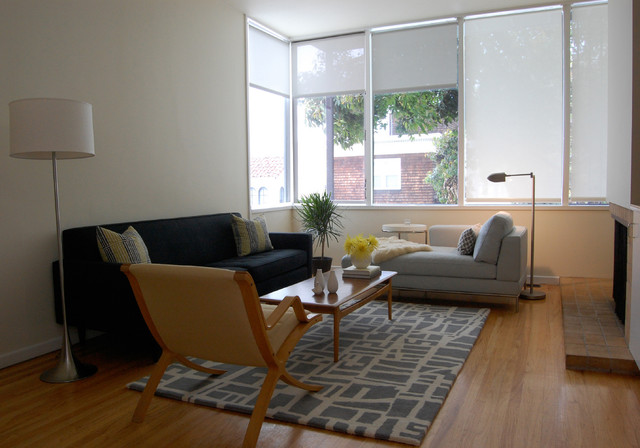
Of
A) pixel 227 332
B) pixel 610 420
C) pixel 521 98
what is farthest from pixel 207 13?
pixel 610 420

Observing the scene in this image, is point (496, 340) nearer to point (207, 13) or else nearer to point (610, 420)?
point (610, 420)

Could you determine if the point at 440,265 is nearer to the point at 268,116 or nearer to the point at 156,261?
the point at 156,261

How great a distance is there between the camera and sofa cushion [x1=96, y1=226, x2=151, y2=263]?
11.3 ft

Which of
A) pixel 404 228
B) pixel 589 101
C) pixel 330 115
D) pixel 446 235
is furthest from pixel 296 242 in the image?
pixel 589 101

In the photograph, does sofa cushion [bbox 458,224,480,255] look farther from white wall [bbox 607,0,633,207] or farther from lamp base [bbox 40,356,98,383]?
lamp base [bbox 40,356,98,383]

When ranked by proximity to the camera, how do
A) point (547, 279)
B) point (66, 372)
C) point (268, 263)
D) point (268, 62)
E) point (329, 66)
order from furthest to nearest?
point (329, 66)
point (268, 62)
point (547, 279)
point (268, 263)
point (66, 372)

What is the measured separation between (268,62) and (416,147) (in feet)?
7.03

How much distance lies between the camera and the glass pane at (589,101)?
5.60m

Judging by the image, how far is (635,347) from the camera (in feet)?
9.78

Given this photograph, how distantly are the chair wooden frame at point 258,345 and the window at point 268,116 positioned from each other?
3684 millimetres

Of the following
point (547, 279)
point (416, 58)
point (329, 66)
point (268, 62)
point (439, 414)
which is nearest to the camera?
point (439, 414)

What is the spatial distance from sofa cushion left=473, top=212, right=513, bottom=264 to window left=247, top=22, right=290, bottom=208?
2.82 meters

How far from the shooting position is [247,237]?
5094mm

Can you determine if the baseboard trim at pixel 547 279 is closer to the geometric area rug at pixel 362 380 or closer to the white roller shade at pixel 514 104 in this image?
the white roller shade at pixel 514 104
